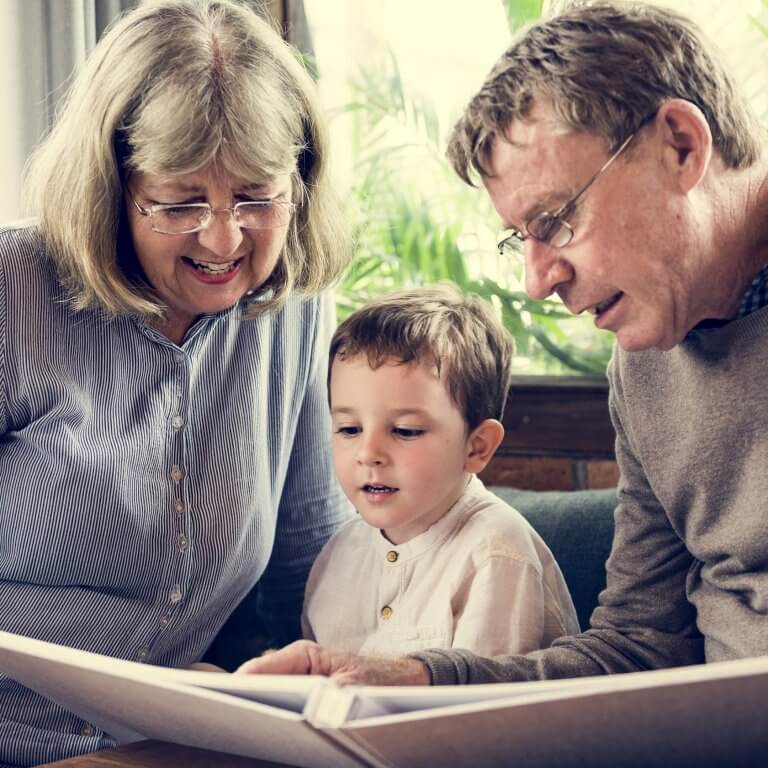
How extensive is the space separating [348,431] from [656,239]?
596mm

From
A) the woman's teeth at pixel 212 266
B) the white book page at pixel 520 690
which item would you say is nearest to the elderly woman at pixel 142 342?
the woman's teeth at pixel 212 266

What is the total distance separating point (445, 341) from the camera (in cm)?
Answer: 166

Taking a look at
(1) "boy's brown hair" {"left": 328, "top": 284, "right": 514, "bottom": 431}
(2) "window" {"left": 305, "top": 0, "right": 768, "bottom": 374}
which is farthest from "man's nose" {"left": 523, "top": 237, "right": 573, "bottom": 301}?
(2) "window" {"left": 305, "top": 0, "right": 768, "bottom": 374}

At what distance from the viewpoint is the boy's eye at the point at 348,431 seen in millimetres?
1670

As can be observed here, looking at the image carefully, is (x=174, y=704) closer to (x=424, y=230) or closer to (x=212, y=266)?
(x=212, y=266)

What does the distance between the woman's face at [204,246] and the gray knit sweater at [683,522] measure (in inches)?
20.8

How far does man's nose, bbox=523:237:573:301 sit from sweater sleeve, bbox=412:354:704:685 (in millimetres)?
235

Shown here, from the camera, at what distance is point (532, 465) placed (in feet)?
8.16

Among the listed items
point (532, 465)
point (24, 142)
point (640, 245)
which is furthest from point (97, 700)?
point (24, 142)

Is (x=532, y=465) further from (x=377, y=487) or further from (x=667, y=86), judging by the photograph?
(x=667, y=86)

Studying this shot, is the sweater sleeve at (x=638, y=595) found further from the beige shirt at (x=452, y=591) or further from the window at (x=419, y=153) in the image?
the window at (x=419, y=153)

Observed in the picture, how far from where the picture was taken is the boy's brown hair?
1649 mm

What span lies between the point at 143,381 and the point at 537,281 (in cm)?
61

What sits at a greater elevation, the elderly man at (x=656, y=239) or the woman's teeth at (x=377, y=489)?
the elderly man at (x=656, y=239)
